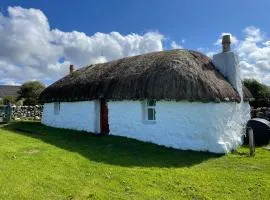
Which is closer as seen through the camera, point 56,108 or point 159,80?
point 159,80

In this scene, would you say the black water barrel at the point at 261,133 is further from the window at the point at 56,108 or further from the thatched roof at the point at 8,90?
the thatched roof at the point at 8,90

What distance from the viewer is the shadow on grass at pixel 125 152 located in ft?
41.8

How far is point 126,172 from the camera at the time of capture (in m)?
11.0

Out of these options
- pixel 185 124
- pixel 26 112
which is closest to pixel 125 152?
pixel 185 124

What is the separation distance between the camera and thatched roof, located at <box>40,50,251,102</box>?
15.3 metres

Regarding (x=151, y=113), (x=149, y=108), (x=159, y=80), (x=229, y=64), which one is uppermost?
(x=229, y=64)

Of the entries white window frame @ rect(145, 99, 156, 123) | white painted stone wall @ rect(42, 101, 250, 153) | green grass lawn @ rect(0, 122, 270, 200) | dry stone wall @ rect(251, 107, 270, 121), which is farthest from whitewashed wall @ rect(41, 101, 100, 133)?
dry stone wall @ rect(251, 107, 270, 121)

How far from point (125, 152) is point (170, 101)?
330cm

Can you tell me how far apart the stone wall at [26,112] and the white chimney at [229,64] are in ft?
65.4

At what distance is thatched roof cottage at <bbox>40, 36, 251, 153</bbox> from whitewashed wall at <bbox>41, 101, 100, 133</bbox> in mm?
61

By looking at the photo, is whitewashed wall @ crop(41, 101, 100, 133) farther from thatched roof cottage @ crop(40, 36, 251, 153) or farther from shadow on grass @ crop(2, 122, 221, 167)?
shadow on grass @ crop(2, 122, 221, 167)

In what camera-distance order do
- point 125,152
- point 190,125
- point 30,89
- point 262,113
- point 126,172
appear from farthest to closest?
1. point 30,89
2. point 262,113
3. point 190,125
4. point 125,152
5. point 126,172

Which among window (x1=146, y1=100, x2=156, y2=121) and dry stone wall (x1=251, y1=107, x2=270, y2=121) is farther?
dry stone wall (x1=251, y1=107, x2=270, y2=121)

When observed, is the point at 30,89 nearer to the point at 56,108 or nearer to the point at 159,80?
the point at 56,108
